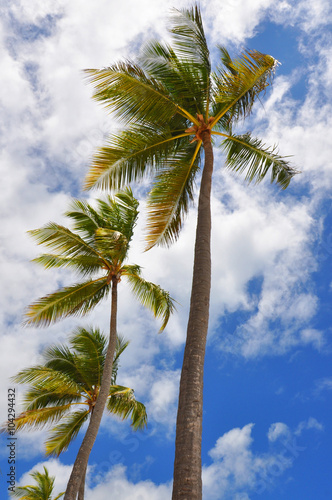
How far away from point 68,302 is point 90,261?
1548mm

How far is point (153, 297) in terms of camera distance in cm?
1583

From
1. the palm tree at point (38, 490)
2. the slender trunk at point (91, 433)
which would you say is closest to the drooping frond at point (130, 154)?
the slender trunk at point (91, 433)

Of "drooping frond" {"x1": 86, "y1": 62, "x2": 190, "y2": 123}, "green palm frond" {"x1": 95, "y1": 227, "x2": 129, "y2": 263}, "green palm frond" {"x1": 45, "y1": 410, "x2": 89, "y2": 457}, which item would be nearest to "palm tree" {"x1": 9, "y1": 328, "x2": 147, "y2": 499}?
"green palm frond" {"x1": 45, "y1": 410, "x2": 89, "y2": 457}

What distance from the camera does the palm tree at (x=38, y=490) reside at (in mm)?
22266

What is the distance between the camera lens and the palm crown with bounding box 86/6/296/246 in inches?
382

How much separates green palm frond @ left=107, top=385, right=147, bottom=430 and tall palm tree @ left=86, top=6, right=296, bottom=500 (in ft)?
25.9

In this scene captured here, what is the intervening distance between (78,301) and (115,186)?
5.57 meters

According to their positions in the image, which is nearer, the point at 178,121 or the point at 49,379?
the point at 178,121

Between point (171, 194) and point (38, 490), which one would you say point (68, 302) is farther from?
point (38, 490)

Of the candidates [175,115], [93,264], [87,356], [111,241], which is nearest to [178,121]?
[175,115]

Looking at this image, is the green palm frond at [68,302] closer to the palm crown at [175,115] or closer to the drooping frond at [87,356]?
the drooping frond at [87,356]

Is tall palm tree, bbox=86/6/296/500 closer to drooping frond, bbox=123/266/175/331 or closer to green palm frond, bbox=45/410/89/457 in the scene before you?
drooping frond, bbox=123/266/175/331

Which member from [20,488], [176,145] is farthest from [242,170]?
[20,488]

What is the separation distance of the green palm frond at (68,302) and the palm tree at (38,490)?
12.4 m
